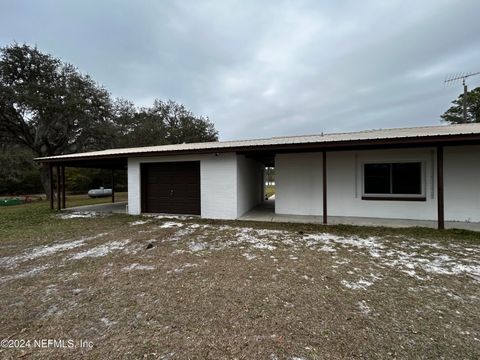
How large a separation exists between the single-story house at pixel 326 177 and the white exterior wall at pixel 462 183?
23mm

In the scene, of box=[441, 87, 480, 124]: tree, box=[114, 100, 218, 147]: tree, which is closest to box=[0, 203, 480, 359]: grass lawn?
box=[114, 100, 218, 147]: tree

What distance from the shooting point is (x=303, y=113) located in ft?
71.2

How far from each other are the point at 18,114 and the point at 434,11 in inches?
945

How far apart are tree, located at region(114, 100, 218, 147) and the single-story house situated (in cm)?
1487

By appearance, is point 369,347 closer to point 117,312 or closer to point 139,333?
point 139,333

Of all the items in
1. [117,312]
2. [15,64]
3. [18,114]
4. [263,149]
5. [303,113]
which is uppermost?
[15,64]

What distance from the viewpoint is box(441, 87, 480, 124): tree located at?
2017 cm

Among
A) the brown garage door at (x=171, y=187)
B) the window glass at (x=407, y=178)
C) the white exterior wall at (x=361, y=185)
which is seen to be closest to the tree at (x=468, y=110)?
the white exterior wall at (x=361, y=185)

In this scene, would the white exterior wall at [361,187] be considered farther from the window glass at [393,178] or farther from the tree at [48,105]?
the tree at [48,105]

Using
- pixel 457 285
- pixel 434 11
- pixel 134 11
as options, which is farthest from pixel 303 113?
pixel 457 285

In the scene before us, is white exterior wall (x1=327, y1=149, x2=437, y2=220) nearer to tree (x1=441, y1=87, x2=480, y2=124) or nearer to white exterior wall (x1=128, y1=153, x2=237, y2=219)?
white exterior wall (x1=128, y1=153, x2=237, y2=219)

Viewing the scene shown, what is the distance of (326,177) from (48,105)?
18.4 meters

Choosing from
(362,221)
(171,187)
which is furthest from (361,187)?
(171,187)

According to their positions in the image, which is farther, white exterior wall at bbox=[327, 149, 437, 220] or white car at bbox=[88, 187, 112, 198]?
white car at bbox=[88, 187, 112, 198]
